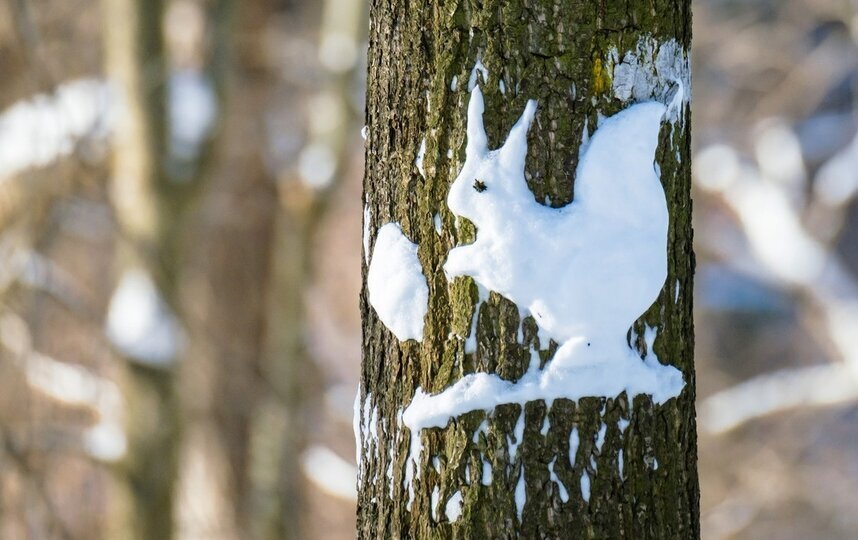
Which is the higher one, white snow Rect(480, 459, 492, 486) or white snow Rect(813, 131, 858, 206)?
white snow Rect(813, 131, 858, 206)

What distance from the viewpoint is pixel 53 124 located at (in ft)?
10.7

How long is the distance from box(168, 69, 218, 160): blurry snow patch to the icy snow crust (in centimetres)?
375

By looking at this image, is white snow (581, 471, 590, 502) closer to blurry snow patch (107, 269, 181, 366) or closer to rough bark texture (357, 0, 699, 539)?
rough bark texture (357, 0, 699, 539)

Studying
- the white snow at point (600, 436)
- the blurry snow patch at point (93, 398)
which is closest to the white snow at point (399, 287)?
the white snow at point (600, 436)

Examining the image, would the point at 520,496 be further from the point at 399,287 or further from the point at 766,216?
the point at 766,216

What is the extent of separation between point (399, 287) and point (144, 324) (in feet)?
12.4

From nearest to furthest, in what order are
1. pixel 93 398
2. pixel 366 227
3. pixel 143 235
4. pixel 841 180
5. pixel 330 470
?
1. pixel 366 227
2. pixel 143 235
3. pixel 93 398
4. pixel 330 470
5. pixel 841 180

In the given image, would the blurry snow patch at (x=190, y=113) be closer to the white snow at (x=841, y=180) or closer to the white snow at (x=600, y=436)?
the white snow at (x=600, y=436)

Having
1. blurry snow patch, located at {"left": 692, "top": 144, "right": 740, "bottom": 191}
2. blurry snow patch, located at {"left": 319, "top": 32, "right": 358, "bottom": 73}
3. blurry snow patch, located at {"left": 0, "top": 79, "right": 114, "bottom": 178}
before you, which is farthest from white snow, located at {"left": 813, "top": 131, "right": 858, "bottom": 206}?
blurry snow patch, located at {"left": 0, "top": 79, "right": 114, "bottom": 178}

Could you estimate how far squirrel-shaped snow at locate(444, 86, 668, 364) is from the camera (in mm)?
1163

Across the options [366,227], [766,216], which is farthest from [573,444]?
[766,216]

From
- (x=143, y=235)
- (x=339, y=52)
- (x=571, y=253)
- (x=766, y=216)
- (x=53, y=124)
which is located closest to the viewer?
(x=571, y=253)

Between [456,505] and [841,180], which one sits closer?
[456,505]

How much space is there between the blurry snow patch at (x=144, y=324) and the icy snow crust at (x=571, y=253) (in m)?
3.79
